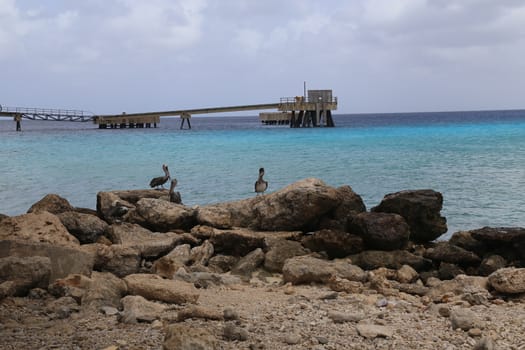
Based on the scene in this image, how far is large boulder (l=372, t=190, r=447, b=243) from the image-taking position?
1045 cm

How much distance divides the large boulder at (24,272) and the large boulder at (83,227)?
249cm

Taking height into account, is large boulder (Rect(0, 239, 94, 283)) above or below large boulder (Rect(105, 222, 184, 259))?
above

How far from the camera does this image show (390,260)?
9.05 metres

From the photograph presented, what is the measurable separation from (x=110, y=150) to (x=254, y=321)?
3273 centimetres

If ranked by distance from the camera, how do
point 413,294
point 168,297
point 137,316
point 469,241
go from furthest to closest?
1. point 469,241
2. point 413,294
3. point 168,297
4. point 137,316

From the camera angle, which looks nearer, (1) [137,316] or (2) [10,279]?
(1) [137,316]

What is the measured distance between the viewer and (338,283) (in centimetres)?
765

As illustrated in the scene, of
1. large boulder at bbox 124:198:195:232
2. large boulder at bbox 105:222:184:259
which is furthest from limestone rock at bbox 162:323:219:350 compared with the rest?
large boulder at bbox 124:198:195:232

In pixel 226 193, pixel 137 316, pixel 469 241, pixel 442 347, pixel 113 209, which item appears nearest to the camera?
pixel 442 347

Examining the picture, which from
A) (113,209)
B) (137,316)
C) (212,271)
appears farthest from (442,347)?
(113,209)

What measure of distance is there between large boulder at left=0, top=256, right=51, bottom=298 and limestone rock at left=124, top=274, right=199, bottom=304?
0.95 m

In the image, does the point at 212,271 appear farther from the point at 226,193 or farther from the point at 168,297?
the point at 226,193

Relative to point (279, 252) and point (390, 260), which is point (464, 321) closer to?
point (390, 260)

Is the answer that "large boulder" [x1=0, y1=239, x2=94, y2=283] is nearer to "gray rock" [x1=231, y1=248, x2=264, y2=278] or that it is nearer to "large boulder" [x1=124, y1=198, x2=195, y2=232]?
"gray rock" [x1=231, y1=248, x2=264, y2=278]
